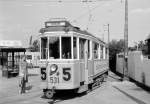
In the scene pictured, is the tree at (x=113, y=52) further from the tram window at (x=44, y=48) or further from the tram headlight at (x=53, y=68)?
the tram headlight at (x=53, y=68)

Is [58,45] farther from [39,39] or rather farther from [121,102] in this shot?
[121,102]

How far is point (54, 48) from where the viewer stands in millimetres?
12758

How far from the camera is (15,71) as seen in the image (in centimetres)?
2873

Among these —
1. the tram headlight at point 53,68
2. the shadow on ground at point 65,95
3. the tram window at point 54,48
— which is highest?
the tram window at point 54,48

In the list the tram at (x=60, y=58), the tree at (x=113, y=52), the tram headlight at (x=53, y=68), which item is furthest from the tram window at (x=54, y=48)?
the tree at (x=113, y=52)

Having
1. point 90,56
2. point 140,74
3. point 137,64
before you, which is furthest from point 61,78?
point 137,64

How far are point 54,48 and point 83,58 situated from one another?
1738 millimetres

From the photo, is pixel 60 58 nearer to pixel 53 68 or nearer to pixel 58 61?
pixel 58 61

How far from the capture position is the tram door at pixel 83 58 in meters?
13.5

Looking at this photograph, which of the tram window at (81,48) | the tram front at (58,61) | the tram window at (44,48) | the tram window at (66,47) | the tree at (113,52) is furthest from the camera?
the tree at (113,52)

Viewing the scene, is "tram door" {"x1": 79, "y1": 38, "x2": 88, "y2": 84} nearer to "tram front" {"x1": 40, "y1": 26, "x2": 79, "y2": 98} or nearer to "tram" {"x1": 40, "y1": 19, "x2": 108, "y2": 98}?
"tram" {"x1": 40, "y1": 19, "x2": 108, "y2": 98}

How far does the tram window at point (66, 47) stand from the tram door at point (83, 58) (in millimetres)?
872

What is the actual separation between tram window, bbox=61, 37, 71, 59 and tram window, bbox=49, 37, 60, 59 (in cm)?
25

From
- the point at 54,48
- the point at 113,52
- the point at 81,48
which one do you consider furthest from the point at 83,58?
the point at 113,52
